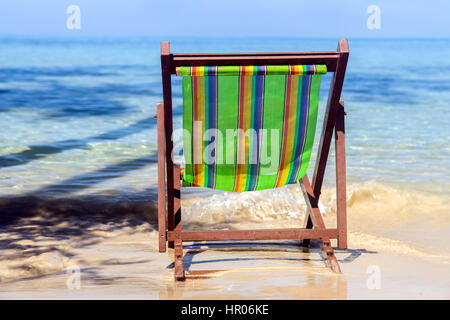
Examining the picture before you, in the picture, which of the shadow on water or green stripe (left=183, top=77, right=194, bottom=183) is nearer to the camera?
green stripe (left=183, top=77, right=194, bottom=183)

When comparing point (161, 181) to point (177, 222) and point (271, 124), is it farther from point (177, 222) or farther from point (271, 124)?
point (271, 124)

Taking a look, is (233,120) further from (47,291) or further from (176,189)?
(47,291)

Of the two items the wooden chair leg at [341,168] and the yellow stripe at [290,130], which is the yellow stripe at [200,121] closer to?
the yellow stripe at [290,130]

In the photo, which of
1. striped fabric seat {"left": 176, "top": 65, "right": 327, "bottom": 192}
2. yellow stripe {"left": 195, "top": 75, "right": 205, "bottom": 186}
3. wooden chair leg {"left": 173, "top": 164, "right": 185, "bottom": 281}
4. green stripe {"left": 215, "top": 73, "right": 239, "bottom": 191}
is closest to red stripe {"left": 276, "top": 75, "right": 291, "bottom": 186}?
striped fabric seat {"left": 176, "top": 65, "right": 327, "bottom": 192}

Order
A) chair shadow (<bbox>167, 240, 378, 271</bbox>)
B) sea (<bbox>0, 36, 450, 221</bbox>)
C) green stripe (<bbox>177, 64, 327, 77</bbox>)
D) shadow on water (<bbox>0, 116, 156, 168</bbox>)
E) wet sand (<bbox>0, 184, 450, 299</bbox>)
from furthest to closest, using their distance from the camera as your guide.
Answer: shadow on water (<bbox>0, 116, 156, 168</bbox>) < sea (<bbox>0, 36, 450, 221</bbox>) < chair shadow (<bbox>167, 240, 378, 271</bbox>) < green stripe (<bbox>177, 64, 327, 77</bbox>) < wet sand (<bbox>0, 184, 450, 299</bbox>)

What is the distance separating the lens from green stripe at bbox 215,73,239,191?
300cm

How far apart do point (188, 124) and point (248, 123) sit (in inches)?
12.9

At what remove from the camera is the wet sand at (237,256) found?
2775 millimetres

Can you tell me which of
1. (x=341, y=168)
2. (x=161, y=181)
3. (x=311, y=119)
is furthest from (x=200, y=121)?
(x=341, y=168)

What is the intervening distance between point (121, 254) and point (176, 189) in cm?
71

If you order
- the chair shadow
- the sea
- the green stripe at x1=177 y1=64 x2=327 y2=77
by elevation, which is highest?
the green stripe at x1=177 y1=64 x2=327 y2=77

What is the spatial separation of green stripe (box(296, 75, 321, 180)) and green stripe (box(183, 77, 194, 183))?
63cm

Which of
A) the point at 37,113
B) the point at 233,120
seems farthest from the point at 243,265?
the point at 37,113

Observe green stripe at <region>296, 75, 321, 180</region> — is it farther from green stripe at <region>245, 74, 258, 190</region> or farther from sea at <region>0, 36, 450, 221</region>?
sea at <region>0, 36, 450, 221</region>
